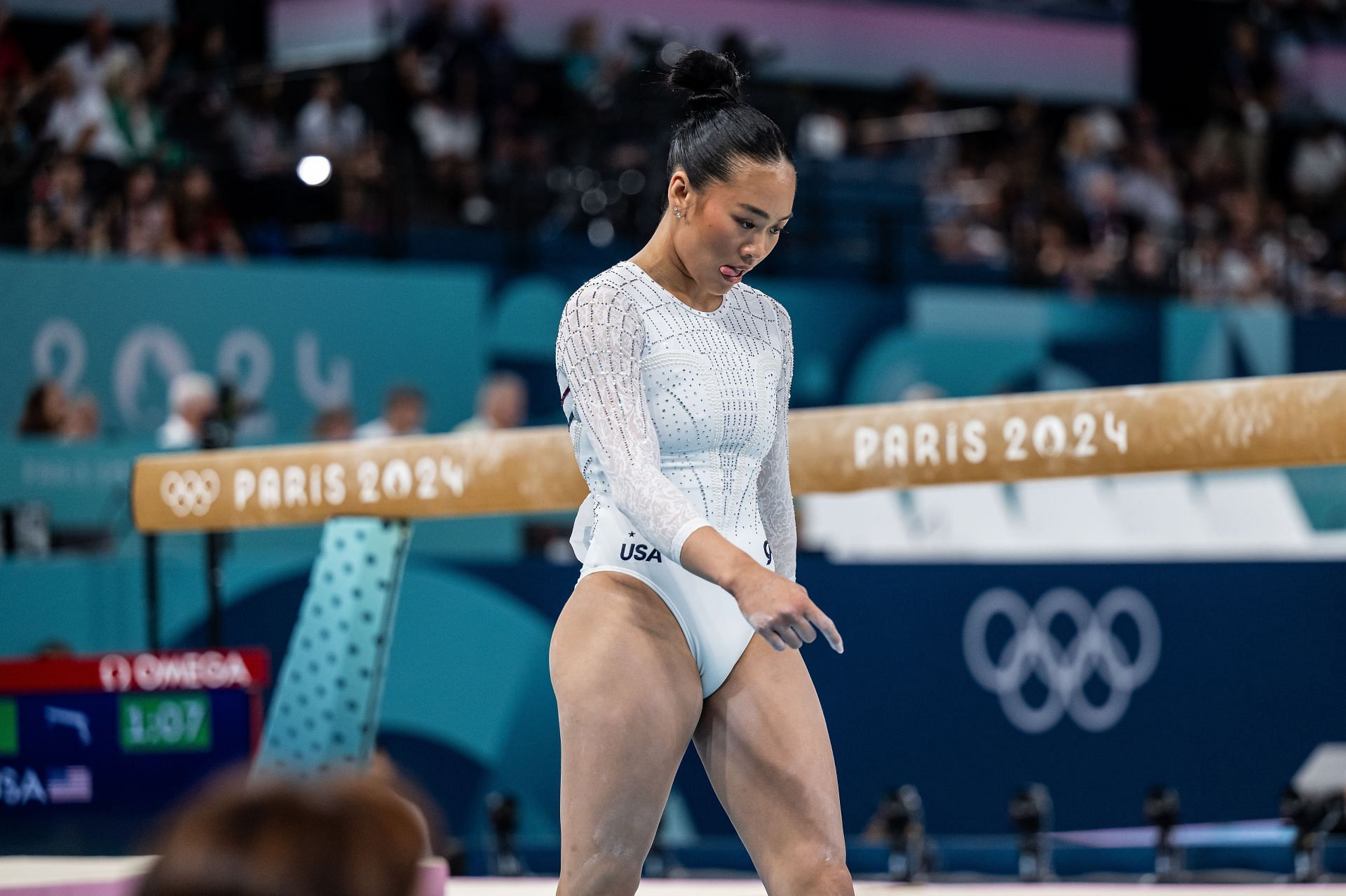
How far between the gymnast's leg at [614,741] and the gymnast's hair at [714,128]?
654 millimetres

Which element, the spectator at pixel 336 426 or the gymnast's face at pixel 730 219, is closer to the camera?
the gymnast's face at pixel 730 219

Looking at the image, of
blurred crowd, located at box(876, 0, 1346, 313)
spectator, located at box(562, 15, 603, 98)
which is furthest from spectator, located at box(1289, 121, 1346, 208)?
spectator, located at box(562, 15, 603, 98)

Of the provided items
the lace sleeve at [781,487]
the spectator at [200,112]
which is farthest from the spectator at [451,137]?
the lace sleeve at [781,487]

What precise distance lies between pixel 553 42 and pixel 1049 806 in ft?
28.9

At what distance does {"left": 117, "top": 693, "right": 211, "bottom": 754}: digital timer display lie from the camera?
194 inches

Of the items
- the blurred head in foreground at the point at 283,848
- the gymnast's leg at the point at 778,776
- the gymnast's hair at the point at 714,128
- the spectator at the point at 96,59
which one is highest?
the spectator at the point at 96,59

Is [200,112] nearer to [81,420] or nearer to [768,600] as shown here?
[81,420]

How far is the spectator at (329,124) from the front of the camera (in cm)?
1012

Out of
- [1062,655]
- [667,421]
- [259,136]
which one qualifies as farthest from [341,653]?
[259,136]

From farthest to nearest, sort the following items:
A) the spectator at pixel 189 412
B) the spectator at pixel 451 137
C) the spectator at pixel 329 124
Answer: the spectator at pixel 451 137
the spectator at pixel 329 124
the spectator at pixel 189 412

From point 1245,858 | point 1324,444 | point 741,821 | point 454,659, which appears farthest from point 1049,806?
point 741,821

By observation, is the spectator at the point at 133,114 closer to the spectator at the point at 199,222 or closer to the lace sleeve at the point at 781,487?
the spectator at the point at 199,222

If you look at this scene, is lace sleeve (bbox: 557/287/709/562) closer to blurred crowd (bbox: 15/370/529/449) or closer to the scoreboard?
the scoreboard

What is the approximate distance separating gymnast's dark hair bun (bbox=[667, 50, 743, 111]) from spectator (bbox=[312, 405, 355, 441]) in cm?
549
